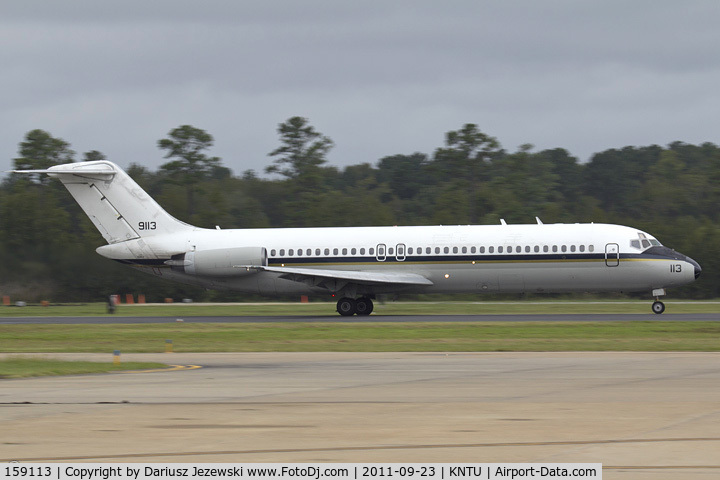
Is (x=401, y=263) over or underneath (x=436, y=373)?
over

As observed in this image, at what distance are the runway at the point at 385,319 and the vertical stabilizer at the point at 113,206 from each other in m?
4.31

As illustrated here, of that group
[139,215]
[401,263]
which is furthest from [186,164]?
[401,263]

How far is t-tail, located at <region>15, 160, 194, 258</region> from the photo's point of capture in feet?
148

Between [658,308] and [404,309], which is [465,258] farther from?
[658,308]

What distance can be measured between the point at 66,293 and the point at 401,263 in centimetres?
2129

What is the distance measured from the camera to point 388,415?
13977 millimetres

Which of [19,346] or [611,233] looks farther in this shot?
[611,233]

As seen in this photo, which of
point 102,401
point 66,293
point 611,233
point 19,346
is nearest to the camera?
point 102,401

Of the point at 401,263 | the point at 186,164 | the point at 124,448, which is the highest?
the point at 186,164

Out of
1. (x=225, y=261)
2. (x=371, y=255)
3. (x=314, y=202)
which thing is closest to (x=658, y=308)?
(x=371, y=255)

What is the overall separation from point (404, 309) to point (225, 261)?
30.8 ft

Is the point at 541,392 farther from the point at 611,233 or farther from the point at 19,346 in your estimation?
the point at 611,233

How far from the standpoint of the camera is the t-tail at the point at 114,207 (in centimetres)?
4509

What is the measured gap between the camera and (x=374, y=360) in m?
23.4
